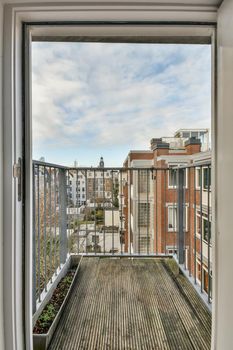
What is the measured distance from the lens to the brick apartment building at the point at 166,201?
6.41 ft

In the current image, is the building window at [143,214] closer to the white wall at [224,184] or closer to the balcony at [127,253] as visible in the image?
Result: the balcony at [127,253]

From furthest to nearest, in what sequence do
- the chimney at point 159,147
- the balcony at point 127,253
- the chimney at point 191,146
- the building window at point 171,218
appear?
1. the building window at point 171,218
2. the chimney at point 159,147
3. the chimney at point 191,146
4. the balcony at point 127,253

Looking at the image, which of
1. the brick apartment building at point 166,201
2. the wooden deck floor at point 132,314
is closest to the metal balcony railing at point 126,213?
the brick apartment building at point 166,201

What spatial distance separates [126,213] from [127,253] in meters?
0.53

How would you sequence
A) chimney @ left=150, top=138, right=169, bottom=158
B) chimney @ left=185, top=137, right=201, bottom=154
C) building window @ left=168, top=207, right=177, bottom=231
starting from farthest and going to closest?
building window @ left=168, top=207, right=177, bottom=231
chimney @ left=150, top=138, right=169, bottom=158
chimney @ left=185, top=137, right=201, bottom=154

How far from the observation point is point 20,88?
3.12 feet

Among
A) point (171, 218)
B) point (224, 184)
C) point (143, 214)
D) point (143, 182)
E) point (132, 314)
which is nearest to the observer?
point (224, 184)

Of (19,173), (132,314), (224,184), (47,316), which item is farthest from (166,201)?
(19,173)

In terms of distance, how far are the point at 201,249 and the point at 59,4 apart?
1.83m

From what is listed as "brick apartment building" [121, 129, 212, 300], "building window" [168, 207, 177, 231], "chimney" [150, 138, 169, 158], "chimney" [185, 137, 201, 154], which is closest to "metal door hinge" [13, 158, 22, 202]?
"brick apartment building" [121, 129, 212, 300]

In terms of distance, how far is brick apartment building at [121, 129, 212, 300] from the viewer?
6.41ft

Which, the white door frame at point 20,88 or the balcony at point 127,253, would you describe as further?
the balcony at point 127,253

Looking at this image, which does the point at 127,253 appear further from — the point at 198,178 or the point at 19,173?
the point at 19,173

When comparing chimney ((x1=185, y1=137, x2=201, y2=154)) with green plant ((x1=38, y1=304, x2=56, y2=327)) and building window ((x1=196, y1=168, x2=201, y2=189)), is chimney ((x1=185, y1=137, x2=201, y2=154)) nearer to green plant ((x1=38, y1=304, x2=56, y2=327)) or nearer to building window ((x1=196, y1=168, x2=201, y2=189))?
building window ((x1=196, y1=168, x2=201, y2=189))
